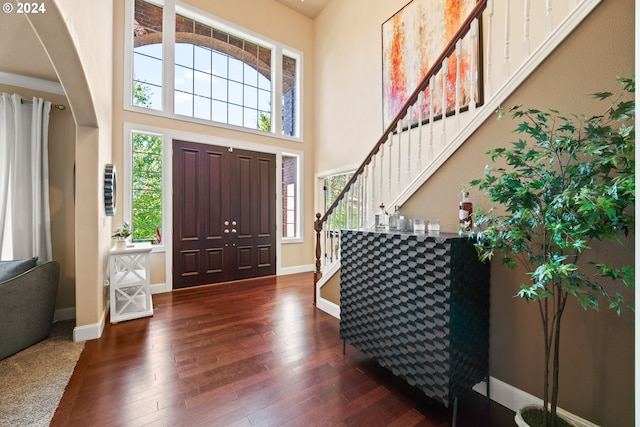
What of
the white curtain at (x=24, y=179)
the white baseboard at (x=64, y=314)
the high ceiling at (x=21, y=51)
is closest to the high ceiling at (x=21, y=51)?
the high ceiling at (x=21, y=51)

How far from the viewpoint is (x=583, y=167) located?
117cm

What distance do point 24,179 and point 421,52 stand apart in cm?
523

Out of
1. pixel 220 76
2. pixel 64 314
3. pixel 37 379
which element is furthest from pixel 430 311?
pixel 220 76

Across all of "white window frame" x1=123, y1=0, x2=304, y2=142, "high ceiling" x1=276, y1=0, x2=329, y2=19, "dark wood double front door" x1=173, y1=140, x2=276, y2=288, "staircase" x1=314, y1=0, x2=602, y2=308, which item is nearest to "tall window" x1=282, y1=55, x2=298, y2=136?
"white window frame" x1=123, y1=0, x2=304, y2=142

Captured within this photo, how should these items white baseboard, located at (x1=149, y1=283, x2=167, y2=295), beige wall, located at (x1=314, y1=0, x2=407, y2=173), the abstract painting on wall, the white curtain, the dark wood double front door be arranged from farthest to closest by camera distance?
beige wall, located at (x1=314, y1=0, x2=407, y2=173) → the dark wood double front door → white baseboard, located at (x1=149, y1=283, x2=167, y2=295) → the abstract painting on wall → the white curtain

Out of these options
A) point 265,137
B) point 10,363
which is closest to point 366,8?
point 265,137

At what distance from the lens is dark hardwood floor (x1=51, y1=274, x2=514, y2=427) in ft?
5.59

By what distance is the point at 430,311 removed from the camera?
1708 mm

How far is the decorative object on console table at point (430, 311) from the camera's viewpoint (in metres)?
1.64

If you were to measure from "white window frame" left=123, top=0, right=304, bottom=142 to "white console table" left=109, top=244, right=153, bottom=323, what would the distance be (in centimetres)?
243

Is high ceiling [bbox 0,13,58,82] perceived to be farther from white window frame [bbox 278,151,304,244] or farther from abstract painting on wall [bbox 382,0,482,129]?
abstract painting on wall [bbox 382,0,482,129]

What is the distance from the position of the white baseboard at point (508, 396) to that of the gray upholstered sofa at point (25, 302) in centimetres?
382

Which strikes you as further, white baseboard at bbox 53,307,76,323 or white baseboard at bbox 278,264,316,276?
white baseboard at bbox 278,264,316,276

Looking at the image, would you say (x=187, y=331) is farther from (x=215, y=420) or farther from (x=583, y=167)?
(x=583, y=167)
